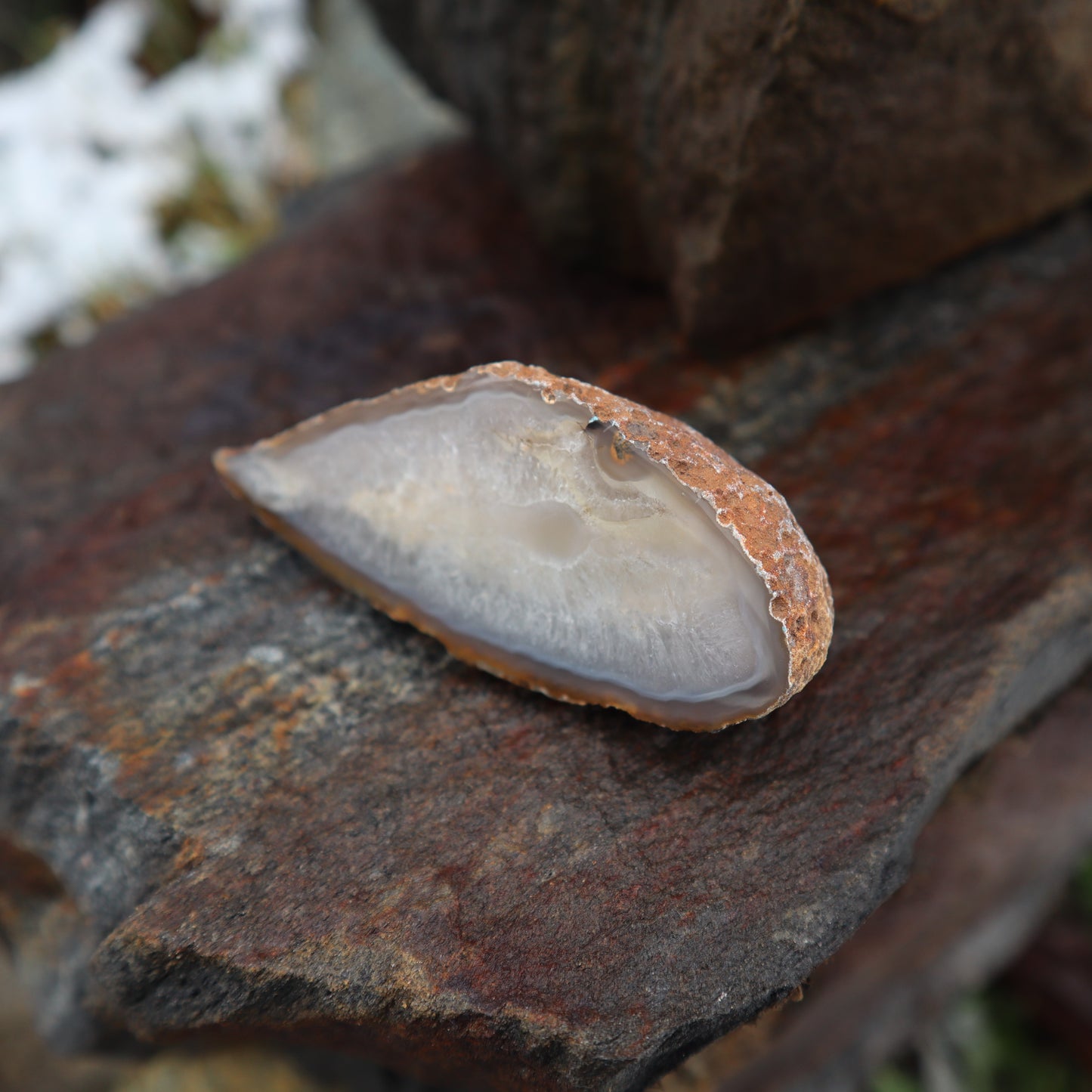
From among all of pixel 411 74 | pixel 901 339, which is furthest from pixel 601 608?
pixel 411 74

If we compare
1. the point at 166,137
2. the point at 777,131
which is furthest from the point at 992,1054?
the point at 166,137

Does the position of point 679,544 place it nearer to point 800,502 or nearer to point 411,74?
point 800,502

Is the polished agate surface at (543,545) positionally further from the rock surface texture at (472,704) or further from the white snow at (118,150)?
the white snow at (118,150)

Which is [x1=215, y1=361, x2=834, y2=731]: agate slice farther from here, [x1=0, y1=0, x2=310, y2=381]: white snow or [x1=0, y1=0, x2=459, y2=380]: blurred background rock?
[x1=0, y1=0, x2=310, y2=381]: white snow

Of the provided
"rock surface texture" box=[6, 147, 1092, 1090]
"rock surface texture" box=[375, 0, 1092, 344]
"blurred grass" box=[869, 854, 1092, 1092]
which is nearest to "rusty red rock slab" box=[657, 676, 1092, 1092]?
"blurred grass" box=[869, 854, 1092, 1092]

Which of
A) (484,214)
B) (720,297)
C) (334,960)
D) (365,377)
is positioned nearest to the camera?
(334,960)

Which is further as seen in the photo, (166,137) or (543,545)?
(166,137)

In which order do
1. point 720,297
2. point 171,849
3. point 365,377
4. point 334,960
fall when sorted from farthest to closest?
point 365,377 < point 720,297 < point 171,849 < point 334,960

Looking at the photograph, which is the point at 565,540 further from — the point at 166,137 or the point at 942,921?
the point at 166,137
